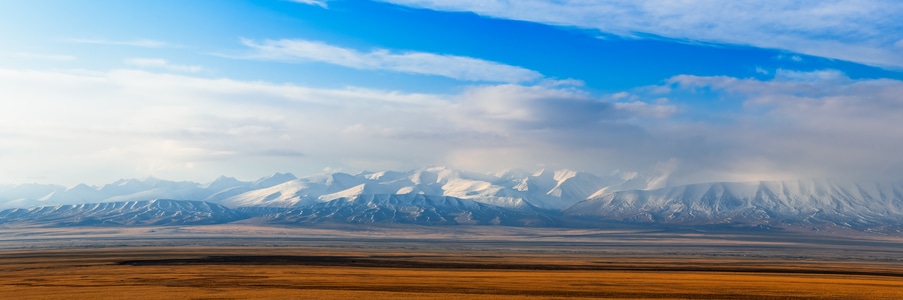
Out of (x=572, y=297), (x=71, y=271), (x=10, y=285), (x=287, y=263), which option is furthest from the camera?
(x=287, y=263)

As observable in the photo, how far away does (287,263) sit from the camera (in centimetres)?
12719

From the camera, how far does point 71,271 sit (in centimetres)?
10719

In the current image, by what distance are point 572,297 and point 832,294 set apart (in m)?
26.1

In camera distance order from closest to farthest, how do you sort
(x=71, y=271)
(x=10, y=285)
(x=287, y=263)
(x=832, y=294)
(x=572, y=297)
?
(x=572, y=297) → (x=832, y=294) → (x=10, y=285) → (x=71, y=271) → (x=287, y=263)

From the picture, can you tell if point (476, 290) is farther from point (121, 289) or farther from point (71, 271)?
point (71, 271)

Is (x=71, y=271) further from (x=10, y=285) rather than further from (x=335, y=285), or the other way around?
(x=335, y=285)

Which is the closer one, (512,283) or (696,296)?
(696,296)

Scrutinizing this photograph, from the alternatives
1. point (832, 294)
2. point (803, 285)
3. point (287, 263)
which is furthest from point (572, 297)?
point (287, 263)

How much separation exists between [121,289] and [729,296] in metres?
58.6

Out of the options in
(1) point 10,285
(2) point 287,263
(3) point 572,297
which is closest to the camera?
(3) point 572,297

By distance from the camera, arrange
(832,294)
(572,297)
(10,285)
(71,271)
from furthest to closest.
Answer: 1. (71,271)
2. (10,285)
3. (832,294)
4. (572,297)

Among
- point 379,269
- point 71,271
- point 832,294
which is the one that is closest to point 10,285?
point 71,271

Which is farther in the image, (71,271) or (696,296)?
(71,271)

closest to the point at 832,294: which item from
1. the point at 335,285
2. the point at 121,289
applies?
the point at 335,285
